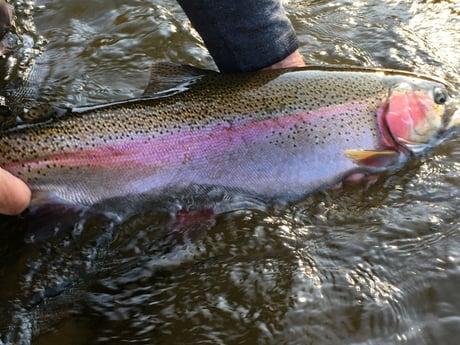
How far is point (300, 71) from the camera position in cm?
259

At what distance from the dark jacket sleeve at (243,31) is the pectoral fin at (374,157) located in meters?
0.65

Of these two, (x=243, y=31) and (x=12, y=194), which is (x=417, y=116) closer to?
(x=243, y=31)

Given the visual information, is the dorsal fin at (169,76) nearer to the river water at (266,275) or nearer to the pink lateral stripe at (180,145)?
the pink lateral stripe at (180,145)

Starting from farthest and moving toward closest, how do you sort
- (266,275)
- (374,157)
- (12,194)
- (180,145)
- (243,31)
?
(243,31), (374,157), (180,145), (266,275), (12,194)

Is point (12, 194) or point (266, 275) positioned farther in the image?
point (266, 275)

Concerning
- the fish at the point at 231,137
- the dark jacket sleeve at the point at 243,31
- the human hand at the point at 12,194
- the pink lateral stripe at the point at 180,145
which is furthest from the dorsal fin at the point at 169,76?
the human hand at the point at 12,194

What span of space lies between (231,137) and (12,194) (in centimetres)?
95

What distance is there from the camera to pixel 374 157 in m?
2.48

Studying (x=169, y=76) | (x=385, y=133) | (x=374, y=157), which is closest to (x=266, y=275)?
(x=374, y=157)

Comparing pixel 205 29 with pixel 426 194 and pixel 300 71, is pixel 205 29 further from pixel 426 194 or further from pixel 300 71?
pixel 426 194

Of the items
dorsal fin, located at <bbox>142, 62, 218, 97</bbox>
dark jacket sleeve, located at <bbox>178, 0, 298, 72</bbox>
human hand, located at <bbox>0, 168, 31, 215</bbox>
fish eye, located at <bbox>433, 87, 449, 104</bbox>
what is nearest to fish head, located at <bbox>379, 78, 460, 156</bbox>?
fish eye, located at <bbox>433, 87, 449, 104</bbox>

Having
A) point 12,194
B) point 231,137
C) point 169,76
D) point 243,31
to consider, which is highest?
point 243,31

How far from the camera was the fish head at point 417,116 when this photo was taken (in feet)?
8.22

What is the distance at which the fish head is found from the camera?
8.22ft
